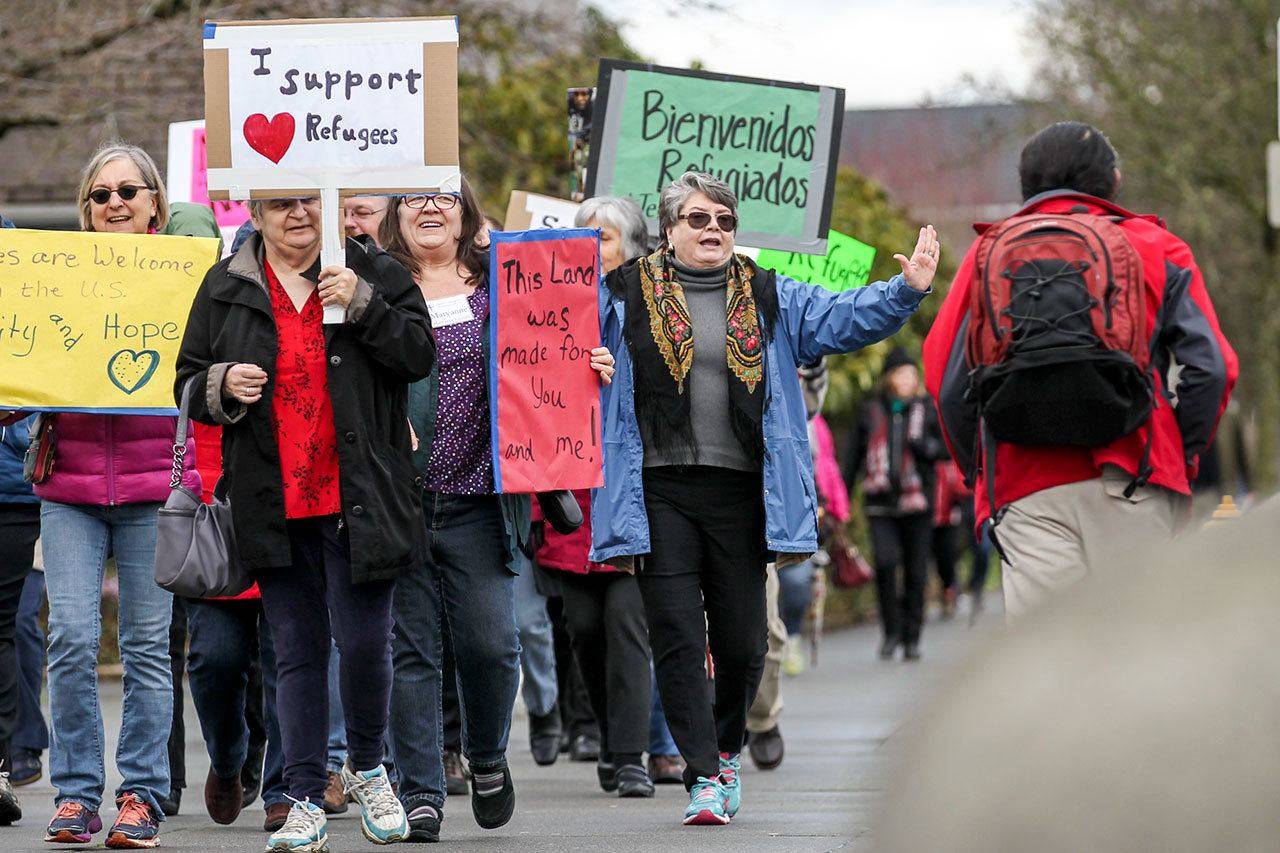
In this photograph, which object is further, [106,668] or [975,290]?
[106,668]

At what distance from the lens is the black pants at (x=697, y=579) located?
6742mm

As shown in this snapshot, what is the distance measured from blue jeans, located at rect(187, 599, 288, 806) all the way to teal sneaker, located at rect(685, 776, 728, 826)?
1.26 metres

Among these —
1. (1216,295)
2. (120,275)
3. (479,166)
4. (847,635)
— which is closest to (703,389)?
(120,275)

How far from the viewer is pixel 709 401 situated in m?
6.77

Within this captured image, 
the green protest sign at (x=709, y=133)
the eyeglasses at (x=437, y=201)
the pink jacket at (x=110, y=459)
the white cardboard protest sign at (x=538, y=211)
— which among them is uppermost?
the green protest sign at (x=709, y=133)

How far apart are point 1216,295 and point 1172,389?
32952 millimetres

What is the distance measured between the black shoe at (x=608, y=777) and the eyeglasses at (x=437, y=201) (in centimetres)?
234

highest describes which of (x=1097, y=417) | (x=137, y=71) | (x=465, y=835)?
(x=137, y=71)

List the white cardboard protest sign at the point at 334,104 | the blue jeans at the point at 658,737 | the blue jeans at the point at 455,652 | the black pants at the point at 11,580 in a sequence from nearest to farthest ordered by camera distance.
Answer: the white cardboard protest sign at the point at 334,104
the blue jeans at the point at 455,652
the black pants at the point at 11,580
the blue jeans at the point at 658,737

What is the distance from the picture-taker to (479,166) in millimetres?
16516

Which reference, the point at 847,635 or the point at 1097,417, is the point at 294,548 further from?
the point at 847,635

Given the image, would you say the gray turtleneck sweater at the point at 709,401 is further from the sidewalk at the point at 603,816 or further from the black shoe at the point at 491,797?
the black shoe at the point at 491,797

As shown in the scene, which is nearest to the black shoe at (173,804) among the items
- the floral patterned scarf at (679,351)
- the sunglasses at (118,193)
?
the sunglasses at (118,193)

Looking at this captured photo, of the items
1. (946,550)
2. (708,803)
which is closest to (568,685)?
(708,803)
